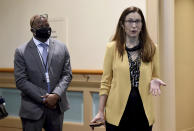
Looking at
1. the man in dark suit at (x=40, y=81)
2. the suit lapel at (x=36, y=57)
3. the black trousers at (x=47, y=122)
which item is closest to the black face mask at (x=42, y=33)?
the man in dark suit at (x=40, y=81)

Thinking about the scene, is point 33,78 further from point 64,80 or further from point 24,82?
point 64,80

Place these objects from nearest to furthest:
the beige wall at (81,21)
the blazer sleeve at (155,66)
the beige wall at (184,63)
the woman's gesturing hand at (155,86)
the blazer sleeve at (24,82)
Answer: the woman's gesturing hand at (155,86) < the blazer sleeve at (155,66) < the blazer sleeve at (24,82) < the beige wall at (81,21) < the beige wall at (184,63)

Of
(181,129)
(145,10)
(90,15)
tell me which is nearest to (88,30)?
(90,15)

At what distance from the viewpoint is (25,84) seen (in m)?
2.49

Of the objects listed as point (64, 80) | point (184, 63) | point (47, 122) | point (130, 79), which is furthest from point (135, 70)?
point (184, 63)

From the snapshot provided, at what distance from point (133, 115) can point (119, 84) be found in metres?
0.19

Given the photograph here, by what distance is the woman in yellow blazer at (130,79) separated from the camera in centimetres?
176

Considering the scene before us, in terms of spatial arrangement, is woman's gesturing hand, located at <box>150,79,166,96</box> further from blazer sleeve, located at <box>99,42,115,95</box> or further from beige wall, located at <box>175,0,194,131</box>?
beige wall, located at <box>175,0,194,131</box>

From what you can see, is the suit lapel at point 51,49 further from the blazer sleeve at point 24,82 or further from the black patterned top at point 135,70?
the black patterned top at point 135,70

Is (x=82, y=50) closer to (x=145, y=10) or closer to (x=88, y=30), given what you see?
(x=88, y=30)

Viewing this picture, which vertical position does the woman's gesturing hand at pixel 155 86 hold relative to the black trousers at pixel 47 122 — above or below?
above

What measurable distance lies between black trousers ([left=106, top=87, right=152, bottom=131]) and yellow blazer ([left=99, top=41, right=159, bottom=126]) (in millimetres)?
20

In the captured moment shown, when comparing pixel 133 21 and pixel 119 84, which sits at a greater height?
pixel 133 21

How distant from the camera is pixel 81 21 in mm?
3539
